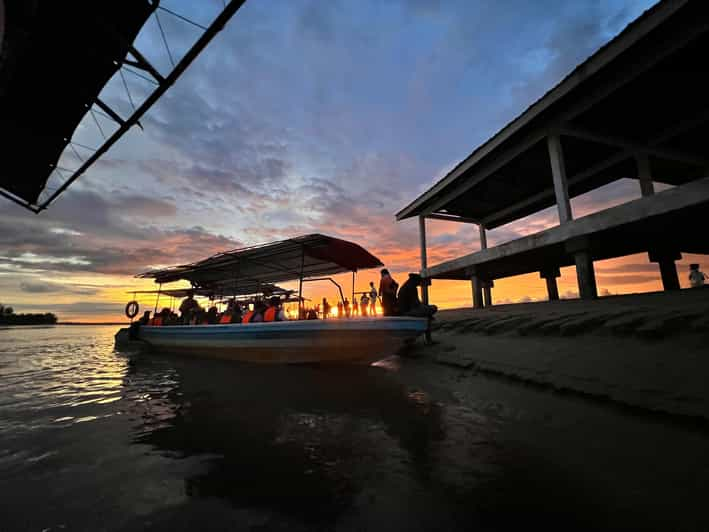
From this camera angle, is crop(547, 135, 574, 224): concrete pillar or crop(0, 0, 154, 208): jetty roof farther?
crop(547, 135, 574, 224): concrete pillar

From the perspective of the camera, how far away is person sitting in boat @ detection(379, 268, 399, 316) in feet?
24.2

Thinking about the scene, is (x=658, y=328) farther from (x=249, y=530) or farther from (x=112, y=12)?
(x=112, y=12)

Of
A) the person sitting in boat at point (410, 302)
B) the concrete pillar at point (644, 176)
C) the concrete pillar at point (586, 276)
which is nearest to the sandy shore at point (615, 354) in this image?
the person sitting in boat at point (410, 302)

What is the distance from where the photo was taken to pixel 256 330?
7.65 meters

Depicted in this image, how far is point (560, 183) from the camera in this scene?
8805mm

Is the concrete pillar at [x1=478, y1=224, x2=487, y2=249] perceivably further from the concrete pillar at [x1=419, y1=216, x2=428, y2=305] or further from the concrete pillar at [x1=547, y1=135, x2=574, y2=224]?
the concrete pillar at [x1=547, y1=135, x2=574, y2=224]

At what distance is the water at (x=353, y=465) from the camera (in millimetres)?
1652

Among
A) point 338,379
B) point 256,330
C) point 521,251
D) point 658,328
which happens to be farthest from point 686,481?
point 521,251

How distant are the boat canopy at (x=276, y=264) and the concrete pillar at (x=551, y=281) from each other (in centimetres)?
1054

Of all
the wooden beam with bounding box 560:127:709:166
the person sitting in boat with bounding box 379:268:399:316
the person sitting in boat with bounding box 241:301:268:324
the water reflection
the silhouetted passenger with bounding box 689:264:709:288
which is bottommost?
the water reflection

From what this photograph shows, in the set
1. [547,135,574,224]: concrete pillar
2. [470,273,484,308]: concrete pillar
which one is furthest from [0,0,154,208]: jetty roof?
[470,273,484,308]: concrete pillar

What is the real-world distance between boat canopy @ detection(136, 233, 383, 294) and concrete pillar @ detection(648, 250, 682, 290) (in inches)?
438

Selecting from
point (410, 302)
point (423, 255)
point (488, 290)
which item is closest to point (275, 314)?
point (410, 302)

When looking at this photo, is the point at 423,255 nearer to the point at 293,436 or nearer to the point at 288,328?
the point at 288,328
